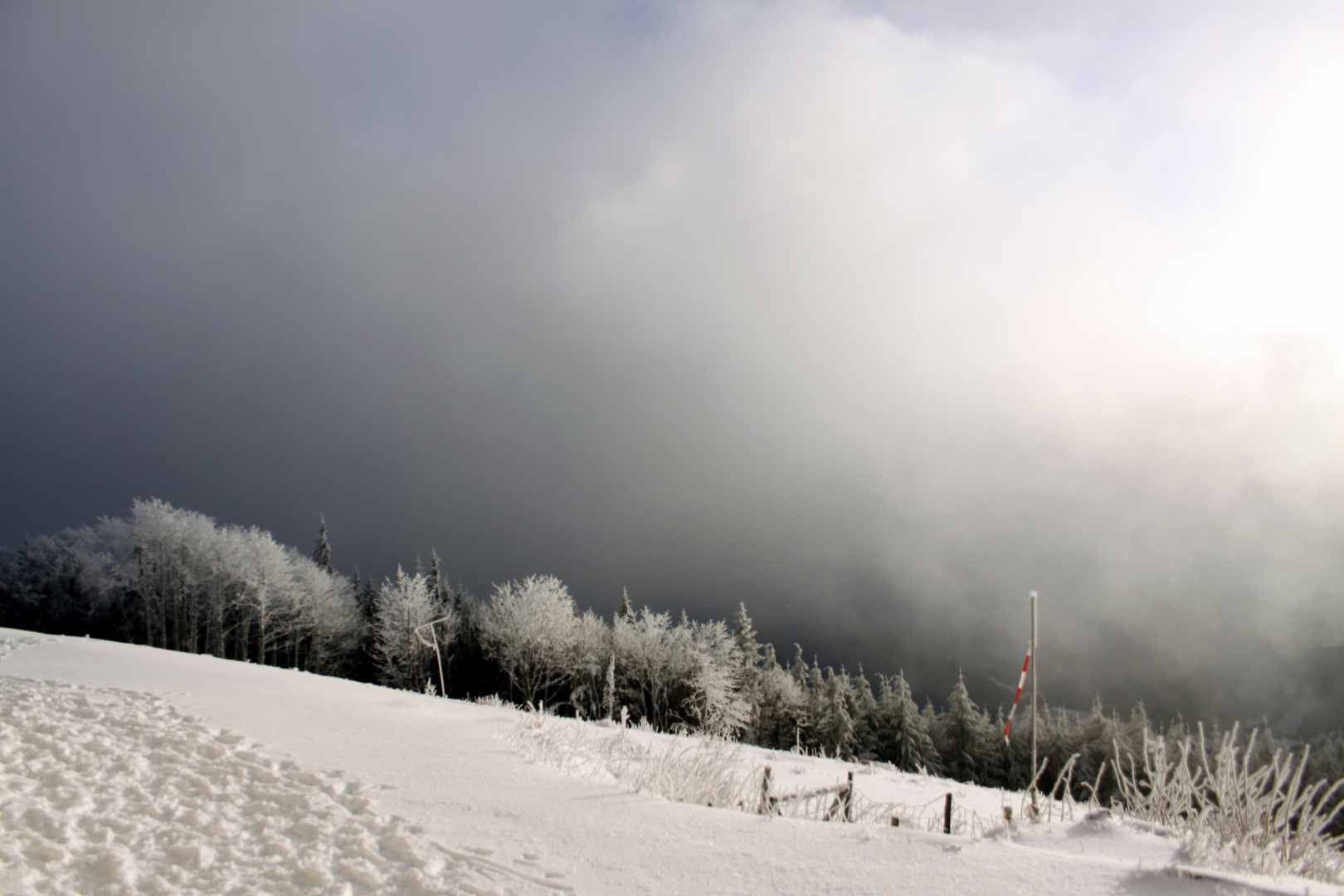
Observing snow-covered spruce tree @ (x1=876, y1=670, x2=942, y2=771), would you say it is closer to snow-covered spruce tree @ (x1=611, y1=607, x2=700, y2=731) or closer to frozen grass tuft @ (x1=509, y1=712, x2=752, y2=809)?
snow-covered spruce tree @ (x1=611, y1=607, x2=700, y2=731)

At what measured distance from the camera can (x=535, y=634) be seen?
47562mm

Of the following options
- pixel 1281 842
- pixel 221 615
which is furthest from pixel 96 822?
pixel 221 615

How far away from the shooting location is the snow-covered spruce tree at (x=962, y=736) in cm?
6331

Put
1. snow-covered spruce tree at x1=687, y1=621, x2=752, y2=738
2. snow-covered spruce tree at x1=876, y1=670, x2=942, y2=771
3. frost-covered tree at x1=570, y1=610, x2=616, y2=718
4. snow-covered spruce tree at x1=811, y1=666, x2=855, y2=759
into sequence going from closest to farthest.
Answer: snow-covered spruce tree at x1=687, y1=621, x2=752, y2=738 → frost-covered tree at x1=570, y1=610, x2=616, y2=718 → snow-covered spruce tree at x1=811, y1=666, x2=855, y2=759 → snow-covered spruce tree at x1=876, y1=670, x2=942, y2=771

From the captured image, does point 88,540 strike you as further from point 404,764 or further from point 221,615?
point 404,764

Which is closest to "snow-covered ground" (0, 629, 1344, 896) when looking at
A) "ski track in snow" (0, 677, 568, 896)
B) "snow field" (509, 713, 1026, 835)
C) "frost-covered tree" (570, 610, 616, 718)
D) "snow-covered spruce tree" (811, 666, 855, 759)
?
"ski track in snow" (0, 677, 568, 896)

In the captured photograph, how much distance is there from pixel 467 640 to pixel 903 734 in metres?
38.3

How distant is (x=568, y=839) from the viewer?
4859mm

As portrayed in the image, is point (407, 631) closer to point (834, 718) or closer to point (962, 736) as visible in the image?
point (834, 718)

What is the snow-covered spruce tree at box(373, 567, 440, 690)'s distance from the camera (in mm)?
49281

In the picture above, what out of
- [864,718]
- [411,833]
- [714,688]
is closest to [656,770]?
[411,833]

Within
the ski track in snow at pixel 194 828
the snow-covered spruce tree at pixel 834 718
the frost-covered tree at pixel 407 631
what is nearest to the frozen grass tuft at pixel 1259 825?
the ski track in snow at pixel 194 828

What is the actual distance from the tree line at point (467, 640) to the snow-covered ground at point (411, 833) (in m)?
37.9

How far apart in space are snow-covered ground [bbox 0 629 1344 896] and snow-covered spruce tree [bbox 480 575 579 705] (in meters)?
40.2
